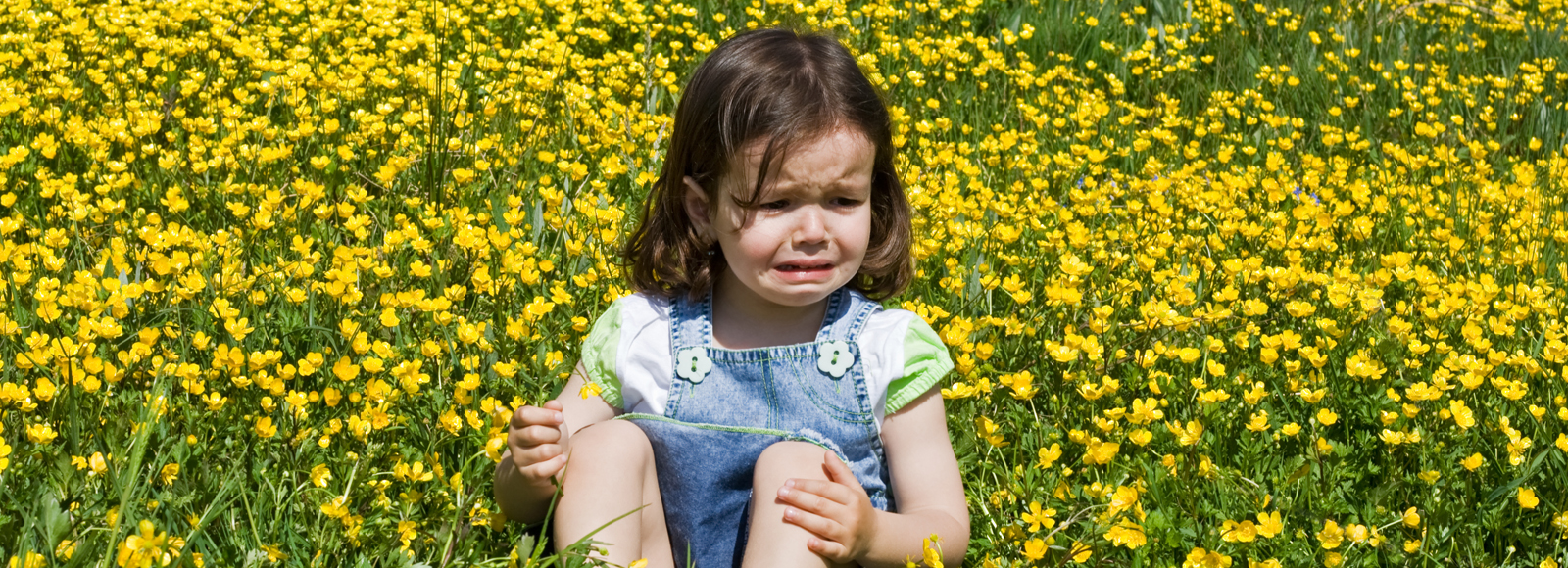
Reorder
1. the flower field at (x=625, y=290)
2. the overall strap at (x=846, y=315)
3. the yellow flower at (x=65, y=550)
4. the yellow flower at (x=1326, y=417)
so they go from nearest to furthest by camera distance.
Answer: the yellow flower at (x=65, y=550), the flower field at (x=625, y=290), the overall strap at (x=846, y=315), the yellow flower at (x=1326, y=417)

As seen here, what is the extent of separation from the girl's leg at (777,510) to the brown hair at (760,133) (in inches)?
18.1

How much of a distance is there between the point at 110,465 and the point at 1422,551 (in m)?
2.23

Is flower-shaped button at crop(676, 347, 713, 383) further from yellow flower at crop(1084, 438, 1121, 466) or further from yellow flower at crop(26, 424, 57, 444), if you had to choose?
yellow flower at crop(26, 424, 57, 444)

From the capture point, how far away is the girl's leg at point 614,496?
235cm

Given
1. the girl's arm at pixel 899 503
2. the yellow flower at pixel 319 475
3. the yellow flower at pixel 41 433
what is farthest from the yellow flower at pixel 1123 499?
the yellow flower at pixel 41 433

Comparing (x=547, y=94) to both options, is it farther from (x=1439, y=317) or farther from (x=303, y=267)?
(x=1439, y=317)

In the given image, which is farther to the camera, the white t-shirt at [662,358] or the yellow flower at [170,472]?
the white t-shirt at [662,358]

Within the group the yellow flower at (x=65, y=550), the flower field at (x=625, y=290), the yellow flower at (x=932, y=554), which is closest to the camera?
the yellow flower at (x=65, y=550)

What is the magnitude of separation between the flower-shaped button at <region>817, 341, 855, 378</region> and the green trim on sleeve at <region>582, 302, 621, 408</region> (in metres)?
0.39

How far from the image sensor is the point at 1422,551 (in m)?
2.54

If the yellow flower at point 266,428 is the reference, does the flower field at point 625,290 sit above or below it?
below

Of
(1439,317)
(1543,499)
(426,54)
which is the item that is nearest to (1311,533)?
(1543,499)

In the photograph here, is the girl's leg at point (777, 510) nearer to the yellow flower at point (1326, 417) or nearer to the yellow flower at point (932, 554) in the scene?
the yellow flower at point (932, 554)

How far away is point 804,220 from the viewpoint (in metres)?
2.55
